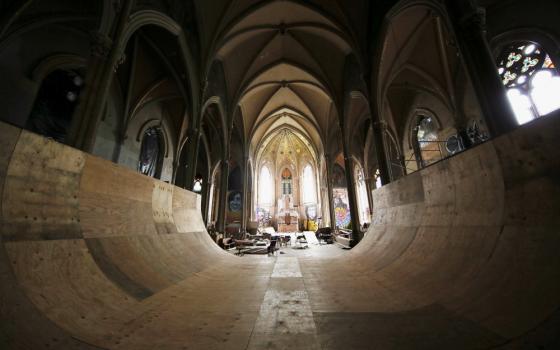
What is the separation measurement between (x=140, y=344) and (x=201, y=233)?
12.9 feet

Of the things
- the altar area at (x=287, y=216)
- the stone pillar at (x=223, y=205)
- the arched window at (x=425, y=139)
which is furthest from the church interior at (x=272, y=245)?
the altar area at (x=287, y=216)

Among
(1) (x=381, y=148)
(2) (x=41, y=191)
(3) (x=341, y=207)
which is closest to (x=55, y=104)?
(2) (x=41, y=191)

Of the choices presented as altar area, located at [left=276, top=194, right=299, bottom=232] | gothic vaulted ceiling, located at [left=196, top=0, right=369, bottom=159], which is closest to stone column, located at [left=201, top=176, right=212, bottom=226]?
gothic vaulted ceiling, located at [left=196, top=0, right=369, bottom=159]

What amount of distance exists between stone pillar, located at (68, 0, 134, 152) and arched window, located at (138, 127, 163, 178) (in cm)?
970

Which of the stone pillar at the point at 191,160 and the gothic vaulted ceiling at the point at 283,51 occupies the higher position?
the gothic vaulted ceiling at the point at 283,51

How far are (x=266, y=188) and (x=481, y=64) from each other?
24.8 metres

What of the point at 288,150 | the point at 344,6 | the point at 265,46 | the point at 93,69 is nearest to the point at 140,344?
the point at 93,69

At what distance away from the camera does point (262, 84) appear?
13266 millimetres

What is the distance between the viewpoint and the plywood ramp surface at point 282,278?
133cm

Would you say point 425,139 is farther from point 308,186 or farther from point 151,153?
point 151,153

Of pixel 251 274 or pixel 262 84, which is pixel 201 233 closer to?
pixel 251 274

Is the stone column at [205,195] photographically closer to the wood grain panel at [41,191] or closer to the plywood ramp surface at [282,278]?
the plywood ramp surface at [282,278]

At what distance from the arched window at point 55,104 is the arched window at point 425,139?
57.6 ft

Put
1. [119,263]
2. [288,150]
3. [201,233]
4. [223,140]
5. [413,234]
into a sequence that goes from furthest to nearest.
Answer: [288,150]
[223,140]
[201,233]
[413,234]
[119,263]
